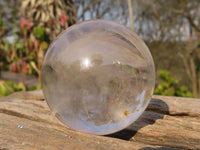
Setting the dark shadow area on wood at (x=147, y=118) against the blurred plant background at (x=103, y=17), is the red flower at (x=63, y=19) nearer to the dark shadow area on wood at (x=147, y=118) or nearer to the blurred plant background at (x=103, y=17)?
the blurred plant background at (x=103, y=17)

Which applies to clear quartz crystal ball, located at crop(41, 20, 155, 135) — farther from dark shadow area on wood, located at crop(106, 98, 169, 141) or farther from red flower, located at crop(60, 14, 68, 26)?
red flower, located at crop(60, 14, 68, 26)

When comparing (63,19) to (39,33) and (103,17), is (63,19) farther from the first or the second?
(103,17)

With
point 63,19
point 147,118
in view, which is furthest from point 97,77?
point 63,19

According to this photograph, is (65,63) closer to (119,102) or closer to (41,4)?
(119,102)

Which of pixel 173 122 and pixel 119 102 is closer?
pixel 119 102

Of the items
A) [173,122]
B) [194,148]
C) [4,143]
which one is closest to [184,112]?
[173,122]

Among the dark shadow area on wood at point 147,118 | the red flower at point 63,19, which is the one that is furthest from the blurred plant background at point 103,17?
the dark shadow area on wood at point 147,118

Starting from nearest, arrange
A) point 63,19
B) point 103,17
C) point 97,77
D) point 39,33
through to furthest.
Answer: point 97,77 < point 63,19 < point 39,33 < point 103,17
